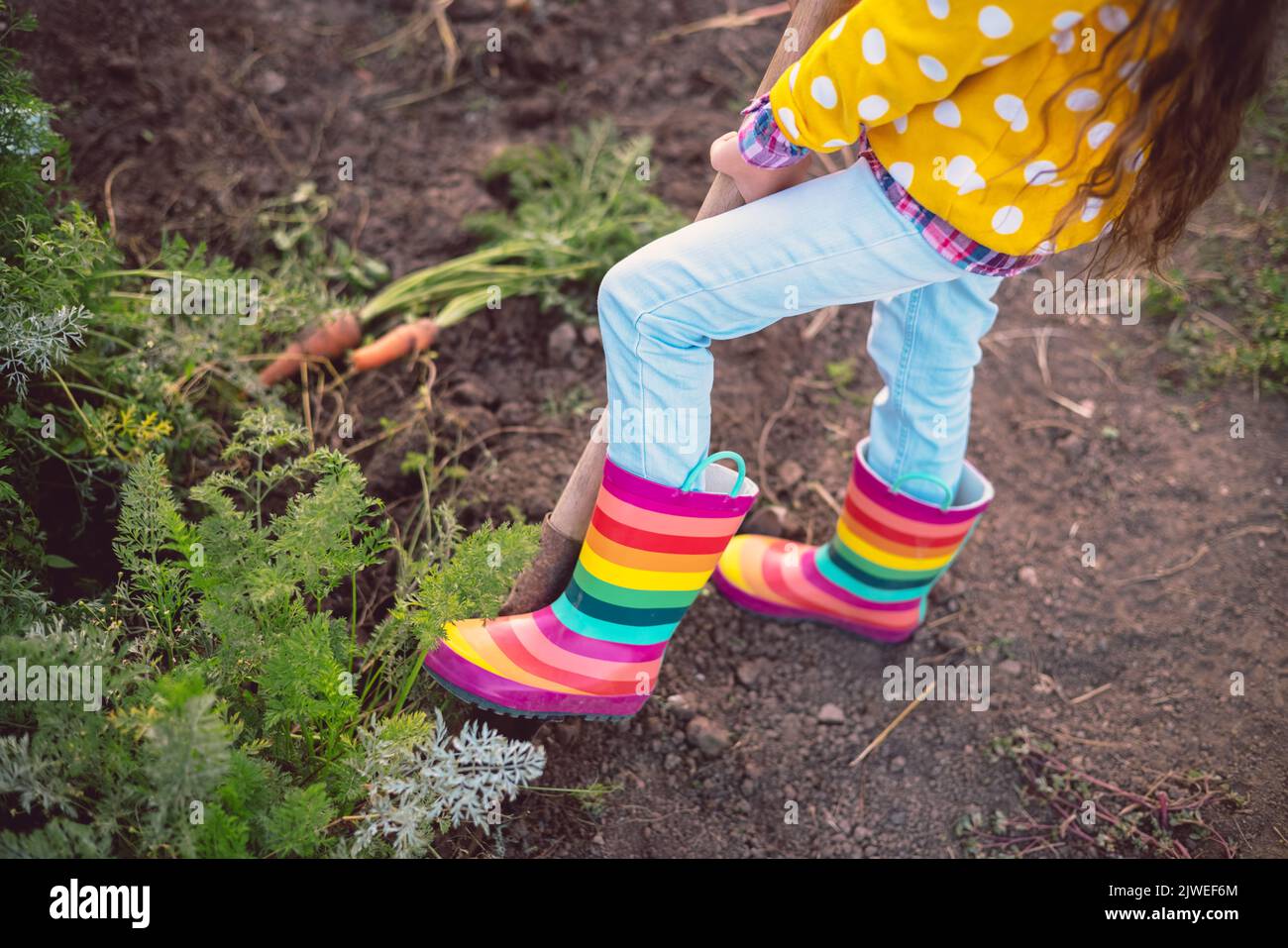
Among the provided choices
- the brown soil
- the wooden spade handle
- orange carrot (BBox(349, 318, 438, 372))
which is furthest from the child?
orange carrot (BBox(349, 318, 438, 372))

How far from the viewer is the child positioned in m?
1.16

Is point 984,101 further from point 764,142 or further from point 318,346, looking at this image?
point 318,346

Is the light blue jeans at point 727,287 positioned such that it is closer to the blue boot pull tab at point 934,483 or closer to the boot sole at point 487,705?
the blue boot pull tab at point 934,483

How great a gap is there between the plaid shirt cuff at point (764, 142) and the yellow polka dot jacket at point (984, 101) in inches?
1.4

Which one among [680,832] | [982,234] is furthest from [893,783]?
[982,234]

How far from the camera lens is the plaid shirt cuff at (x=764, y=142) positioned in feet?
4.42

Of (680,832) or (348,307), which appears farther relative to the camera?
(348,307)

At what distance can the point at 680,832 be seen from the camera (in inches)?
72.5

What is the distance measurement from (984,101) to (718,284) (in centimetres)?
42

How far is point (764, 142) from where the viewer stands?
136 centimetres

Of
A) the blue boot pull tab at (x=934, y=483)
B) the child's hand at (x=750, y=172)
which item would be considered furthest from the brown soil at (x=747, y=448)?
the child's hand at (x=750, y=172)

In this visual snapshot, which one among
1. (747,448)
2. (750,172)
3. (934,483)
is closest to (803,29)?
(750,172)

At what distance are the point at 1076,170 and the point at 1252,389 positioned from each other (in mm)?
1860
